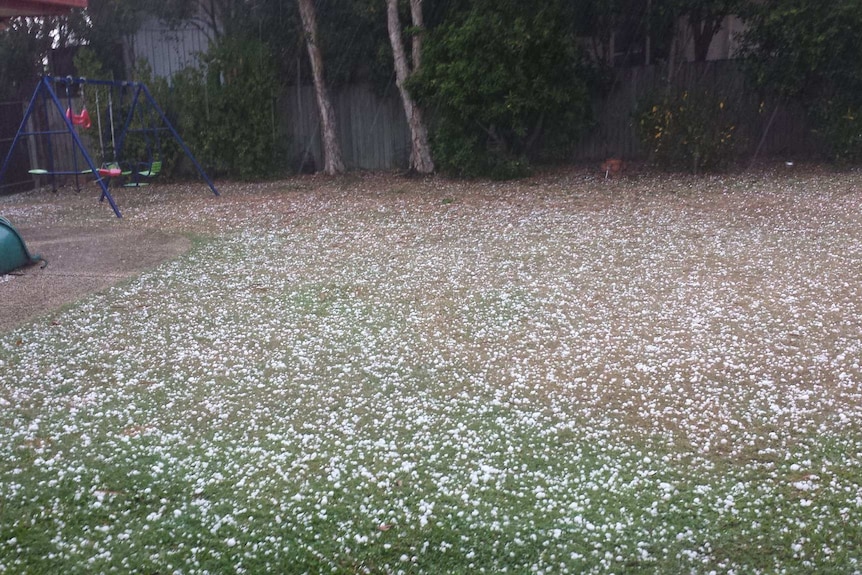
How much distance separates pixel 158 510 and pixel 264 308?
2768 mm

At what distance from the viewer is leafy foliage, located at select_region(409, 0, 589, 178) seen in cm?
1146

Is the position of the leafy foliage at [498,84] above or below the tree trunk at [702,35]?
below

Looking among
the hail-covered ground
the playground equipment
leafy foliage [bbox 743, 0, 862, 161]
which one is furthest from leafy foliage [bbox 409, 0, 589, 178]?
the playground equipment

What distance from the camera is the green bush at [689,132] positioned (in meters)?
11.4

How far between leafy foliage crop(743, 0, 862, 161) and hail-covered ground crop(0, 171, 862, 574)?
441 cm

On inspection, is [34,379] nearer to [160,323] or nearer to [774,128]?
[160,323]

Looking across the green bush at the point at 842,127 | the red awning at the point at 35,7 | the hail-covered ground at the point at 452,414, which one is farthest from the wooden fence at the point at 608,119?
the red awning at the point at 35,7

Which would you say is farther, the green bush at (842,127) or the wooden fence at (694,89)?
the wooden fence at (694,89)

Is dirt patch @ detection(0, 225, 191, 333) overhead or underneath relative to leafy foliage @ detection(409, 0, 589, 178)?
underneath

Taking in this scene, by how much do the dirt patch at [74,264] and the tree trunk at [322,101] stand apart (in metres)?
5.28

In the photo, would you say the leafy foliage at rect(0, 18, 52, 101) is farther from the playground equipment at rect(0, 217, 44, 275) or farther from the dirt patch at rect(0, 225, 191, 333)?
the playground equipment at rect(0, 217, 44, 275)

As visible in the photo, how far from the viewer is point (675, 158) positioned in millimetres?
11664

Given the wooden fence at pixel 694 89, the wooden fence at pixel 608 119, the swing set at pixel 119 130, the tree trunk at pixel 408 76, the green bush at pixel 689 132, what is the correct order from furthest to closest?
the wooden fence at pixel 608 119 → the wooden fence at pixel 694 89 → the tree trunk at pixel 408 76 → the swing set at pixel 119 130 → the green bush at pixel 689 132

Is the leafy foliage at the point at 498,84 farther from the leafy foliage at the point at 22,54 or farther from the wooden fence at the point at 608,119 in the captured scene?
the leafy foliage at the point at 22,54
